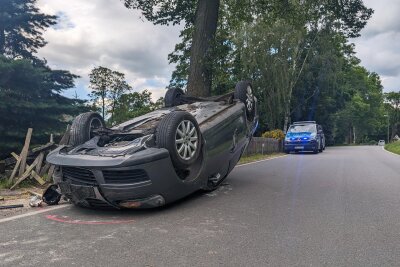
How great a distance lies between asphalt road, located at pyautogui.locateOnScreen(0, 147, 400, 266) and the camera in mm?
3287

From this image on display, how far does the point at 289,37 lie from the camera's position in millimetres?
30719

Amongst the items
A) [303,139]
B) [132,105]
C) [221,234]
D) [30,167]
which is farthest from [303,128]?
[132,105]

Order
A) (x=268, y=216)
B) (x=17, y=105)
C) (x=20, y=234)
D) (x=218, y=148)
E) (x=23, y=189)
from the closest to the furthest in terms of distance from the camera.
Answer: (x=20, y=234) → (x=268, y=216) → (x=218, y=148) → (x=23, y=189) → (x=17, y=105)

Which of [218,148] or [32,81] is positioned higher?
[32,81]

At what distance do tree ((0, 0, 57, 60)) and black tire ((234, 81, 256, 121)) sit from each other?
60.5 feet

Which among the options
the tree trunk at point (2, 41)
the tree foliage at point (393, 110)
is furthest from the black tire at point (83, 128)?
the tree foliage at point (393, 110)

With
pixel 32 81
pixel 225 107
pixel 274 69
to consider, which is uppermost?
pixel 274 69

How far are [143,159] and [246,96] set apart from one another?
3545 millimetres

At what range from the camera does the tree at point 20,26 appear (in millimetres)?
21594

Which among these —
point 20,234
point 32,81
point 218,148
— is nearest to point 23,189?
point 20,234

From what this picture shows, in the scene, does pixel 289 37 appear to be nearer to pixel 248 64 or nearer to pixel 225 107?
pixel 248 64

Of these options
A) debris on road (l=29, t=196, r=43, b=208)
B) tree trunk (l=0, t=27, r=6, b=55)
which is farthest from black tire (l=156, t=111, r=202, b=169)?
tree trunk (l=0, t=27, r=6, b=55)

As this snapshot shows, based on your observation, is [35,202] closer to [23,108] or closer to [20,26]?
[23,108]

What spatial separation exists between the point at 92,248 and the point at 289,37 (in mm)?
29753
